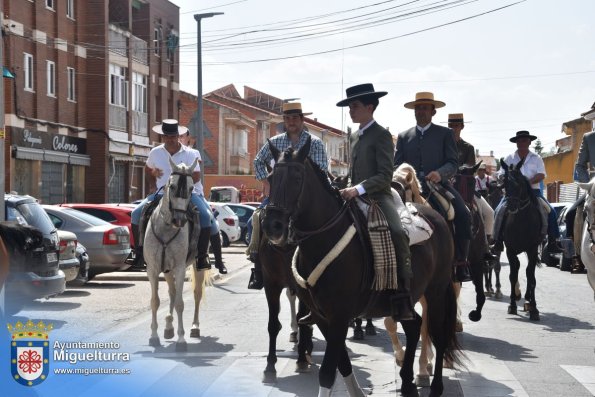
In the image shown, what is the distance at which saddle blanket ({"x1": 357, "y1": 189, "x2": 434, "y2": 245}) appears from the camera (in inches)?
287

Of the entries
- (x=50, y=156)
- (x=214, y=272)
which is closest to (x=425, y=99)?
(x=214, y=272)

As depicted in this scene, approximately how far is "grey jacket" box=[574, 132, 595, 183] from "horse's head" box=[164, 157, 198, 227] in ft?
16.3

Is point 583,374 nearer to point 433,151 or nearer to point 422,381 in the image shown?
point 422,381

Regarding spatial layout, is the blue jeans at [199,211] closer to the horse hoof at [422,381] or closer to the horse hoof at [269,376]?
the horse hoof at [269,376]

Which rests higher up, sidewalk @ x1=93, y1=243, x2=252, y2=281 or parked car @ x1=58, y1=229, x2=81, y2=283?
parked car @ x1=58, y1=229, x2=81, y2=283

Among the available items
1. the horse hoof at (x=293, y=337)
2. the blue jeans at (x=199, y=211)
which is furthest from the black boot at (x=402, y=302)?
the blue jeans at (x=199, y=211)

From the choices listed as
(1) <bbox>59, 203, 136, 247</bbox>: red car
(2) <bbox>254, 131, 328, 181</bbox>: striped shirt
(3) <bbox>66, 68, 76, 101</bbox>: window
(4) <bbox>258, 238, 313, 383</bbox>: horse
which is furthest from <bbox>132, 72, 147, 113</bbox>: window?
(4) <bbox>258, 238, 313, 383</bbox>: horse

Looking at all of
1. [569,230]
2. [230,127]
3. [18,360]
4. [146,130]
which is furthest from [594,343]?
[230,127]

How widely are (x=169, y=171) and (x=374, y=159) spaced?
4.65 m

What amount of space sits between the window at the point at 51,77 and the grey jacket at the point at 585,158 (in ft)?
88.2

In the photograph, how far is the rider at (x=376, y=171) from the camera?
6.91 m

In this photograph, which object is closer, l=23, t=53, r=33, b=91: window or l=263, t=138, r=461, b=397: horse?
l=263, t=138, r=461, b=397: horse

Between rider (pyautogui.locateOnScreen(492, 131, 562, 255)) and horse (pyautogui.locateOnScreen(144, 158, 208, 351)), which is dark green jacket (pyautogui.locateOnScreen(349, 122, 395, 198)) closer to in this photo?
horse (pyautogui.locateOnScreen(144, 158, 208, 351))

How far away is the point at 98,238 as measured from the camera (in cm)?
1753
